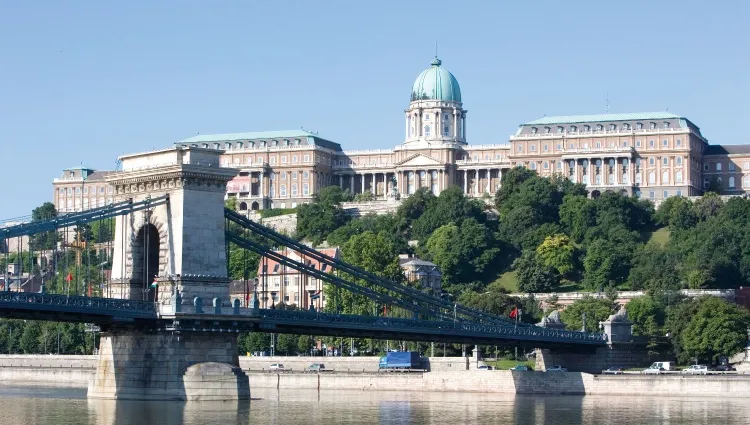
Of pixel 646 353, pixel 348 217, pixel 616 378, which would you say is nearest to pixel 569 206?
pixel 348 217

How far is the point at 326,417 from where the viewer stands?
71875 millimetres

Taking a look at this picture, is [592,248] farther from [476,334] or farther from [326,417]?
[326,417]

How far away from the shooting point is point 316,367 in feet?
348

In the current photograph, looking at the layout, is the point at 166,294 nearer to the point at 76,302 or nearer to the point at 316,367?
the point at 76,302

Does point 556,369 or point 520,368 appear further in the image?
point 520,368

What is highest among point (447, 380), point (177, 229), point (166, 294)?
point (177, 229)

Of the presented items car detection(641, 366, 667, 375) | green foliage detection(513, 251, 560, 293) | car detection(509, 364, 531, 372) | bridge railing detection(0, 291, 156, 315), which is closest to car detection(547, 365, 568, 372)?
car detection(509, 364, 531, 372)

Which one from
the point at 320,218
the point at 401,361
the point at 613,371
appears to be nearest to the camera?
the point at 613,371

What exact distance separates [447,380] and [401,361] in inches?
320

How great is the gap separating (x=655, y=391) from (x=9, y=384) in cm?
4575

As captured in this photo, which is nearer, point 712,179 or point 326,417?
point 326,417

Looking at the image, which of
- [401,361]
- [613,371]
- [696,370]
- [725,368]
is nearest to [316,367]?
[401,361]

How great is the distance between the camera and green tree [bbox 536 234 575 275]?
501 feet

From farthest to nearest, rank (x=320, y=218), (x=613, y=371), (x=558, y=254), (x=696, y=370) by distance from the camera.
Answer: (x=320, y=218) < (x=558, y=254) < (x=613, y=371) < (x=696, y=370)
